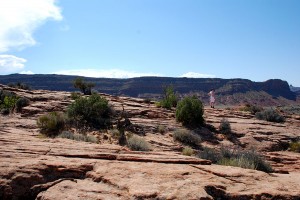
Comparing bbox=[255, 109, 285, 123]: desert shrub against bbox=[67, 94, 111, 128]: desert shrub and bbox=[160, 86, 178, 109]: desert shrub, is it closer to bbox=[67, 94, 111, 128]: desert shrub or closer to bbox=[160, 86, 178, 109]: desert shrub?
bbox=[160, 86, 178, 109]: desert shrub

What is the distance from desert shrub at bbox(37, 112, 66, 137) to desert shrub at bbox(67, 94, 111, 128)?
1245 mm

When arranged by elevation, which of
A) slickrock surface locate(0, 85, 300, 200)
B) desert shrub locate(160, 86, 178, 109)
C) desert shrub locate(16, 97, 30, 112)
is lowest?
slickrock surface locate(0, 85, 300, 200)

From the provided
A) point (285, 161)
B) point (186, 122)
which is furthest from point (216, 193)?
point (186, 122)

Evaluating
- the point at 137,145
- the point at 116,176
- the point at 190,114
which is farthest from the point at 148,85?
the point at 116,176

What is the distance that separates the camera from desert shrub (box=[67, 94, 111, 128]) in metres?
16.8

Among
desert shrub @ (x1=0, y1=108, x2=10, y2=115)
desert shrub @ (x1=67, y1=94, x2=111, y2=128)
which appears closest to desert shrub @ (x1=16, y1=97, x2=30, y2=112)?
desert shrub @ (x1=0, y1=108, x2=10, y2=115)

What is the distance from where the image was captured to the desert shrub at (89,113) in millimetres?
16841

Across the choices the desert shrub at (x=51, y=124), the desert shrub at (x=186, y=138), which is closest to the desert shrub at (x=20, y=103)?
the desert shrub at (x=51, y=124)

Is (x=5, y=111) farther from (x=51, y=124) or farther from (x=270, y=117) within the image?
(x=270, y=117)

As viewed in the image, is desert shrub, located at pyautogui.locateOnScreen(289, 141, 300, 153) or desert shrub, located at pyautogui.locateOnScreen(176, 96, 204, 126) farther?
desert shrub, located at pyautogui.locateOnScreen(176, 96, 204, 126)

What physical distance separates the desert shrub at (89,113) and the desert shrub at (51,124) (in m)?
1.24

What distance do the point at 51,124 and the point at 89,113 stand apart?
2.66 metres

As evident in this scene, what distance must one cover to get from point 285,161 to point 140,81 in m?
90.4

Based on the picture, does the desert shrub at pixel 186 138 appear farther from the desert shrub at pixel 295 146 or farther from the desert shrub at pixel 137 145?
the desert shrub at pixel 295 146
